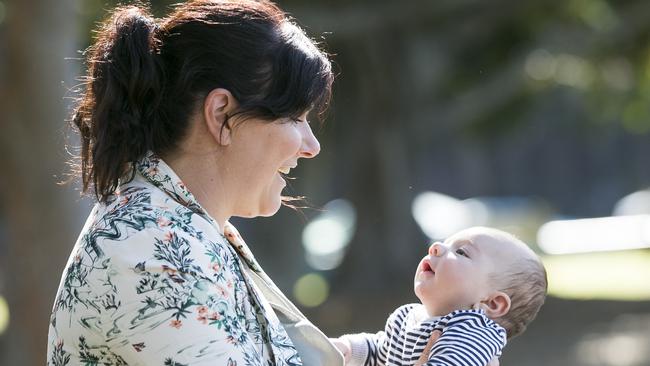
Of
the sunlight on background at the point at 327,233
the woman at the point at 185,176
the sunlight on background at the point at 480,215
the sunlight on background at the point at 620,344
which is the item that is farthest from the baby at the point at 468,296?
the sunlight on background at the point at 327,233

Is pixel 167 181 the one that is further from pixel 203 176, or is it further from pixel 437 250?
pixel 437 250

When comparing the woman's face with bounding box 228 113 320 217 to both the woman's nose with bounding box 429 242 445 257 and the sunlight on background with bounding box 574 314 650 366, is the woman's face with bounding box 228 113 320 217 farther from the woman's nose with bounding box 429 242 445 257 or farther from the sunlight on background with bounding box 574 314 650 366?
the sunlight on background with bounding box 574 314 650 366

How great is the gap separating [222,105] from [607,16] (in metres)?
13.1

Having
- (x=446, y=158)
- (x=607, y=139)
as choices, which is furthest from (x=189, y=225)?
(x=607, y=139)

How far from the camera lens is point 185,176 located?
90.6 inches

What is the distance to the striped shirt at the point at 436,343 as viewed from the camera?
2.44 metres

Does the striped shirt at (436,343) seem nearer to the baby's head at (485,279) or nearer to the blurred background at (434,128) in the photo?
the baby's head at (485,279)

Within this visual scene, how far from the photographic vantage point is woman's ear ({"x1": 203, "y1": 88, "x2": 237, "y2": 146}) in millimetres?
2250

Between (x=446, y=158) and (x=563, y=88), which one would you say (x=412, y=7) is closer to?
(x=563, y=88)

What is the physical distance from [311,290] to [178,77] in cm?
1590

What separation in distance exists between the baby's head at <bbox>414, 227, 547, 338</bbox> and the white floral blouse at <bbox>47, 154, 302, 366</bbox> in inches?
21.7

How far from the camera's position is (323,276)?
1884cm

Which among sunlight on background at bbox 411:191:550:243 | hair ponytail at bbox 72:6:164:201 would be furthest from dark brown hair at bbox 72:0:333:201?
sunlight on background at bbox 411:191:550:243

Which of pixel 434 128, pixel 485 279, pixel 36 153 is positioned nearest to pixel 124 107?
pixel 485 279
